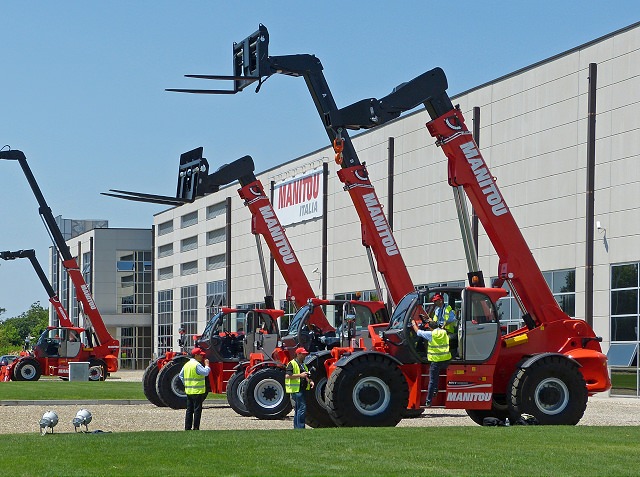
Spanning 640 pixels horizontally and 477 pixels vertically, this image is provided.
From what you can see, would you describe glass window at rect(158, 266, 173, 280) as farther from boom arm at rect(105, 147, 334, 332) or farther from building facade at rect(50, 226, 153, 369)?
boom arm at rect(105, 147, 334, 332)

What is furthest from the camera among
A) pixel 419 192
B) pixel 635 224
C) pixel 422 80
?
pixel 419 192

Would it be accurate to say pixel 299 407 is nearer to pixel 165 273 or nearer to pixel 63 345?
pixel 63 345

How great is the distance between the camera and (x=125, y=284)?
9912 centimetres

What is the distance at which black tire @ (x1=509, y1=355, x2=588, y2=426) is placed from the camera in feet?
65.6

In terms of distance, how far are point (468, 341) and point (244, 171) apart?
1366 cm

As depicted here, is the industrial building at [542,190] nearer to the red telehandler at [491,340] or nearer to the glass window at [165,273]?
the red telehandler at [491,340]

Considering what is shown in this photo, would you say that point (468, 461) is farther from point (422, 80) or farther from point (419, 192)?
point (419, 192)

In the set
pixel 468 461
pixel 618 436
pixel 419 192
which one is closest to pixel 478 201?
pixel 618 436

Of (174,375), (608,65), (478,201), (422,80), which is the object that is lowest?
(174,375)

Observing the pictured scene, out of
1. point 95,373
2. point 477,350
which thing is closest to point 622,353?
point 477,350

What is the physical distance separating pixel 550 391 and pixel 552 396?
0.09m

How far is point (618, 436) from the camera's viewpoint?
17609 mm

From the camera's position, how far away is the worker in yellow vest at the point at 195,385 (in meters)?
20.3

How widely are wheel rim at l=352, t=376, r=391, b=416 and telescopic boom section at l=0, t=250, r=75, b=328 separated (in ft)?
139
